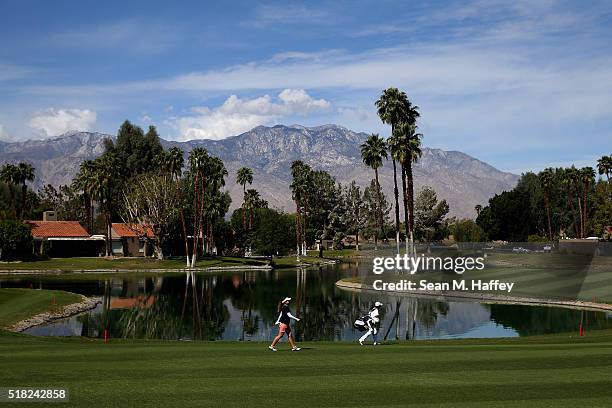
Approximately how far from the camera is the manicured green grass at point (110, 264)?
10269 centimetres

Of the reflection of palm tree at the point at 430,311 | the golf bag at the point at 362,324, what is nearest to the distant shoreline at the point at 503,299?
the reflection of palm tree at the point at 430,311

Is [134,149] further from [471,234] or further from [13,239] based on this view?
[471,234]

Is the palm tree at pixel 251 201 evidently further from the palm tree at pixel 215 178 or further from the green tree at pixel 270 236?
the green tree at pixel 270 236

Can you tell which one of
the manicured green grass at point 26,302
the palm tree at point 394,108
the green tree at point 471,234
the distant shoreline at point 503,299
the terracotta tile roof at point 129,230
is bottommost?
the distant shoreline at point 503,299

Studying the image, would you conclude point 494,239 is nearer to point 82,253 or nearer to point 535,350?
point 82,253

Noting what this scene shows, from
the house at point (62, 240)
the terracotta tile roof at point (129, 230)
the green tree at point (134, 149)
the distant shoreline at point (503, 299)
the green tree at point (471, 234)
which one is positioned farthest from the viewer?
the green tree at point (471, 234)

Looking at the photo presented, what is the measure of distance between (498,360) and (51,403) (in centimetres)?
1570

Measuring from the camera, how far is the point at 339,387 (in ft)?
62.4

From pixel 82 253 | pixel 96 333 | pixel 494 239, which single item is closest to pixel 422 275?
pixel 96 333

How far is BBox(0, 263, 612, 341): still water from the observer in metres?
43.9

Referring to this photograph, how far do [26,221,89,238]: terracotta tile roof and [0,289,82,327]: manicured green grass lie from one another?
65868mm

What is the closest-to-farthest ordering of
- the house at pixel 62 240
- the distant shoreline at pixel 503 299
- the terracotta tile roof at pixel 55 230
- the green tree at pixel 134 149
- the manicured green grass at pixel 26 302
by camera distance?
the manicured green grass at pixel 26 302 → the distant shoreline at pixel 503 299 → the house at pixel 62 240 → the terracotta tile roof at pixel 55 230 → the green tree at pixel 134 149

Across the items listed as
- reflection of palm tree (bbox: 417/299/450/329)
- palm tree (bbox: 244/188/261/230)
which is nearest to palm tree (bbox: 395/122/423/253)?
reflection of palm tree (bbox: 417/299/450/329)

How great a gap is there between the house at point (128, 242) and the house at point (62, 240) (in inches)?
123
